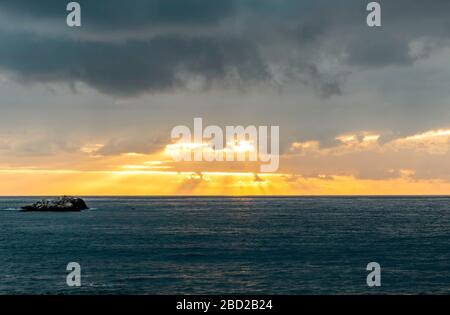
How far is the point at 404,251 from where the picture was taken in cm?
8581

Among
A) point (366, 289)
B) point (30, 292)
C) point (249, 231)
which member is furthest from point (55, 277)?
point (249, 231)

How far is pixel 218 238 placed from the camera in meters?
106

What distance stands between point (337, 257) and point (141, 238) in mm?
45518

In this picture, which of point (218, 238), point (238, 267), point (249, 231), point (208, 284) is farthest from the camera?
point (249, 231)

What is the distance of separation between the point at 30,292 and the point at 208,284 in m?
19.2

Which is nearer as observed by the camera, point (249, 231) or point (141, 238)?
point (141, 238)

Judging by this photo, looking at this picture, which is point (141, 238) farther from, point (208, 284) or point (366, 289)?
point (366, 289)

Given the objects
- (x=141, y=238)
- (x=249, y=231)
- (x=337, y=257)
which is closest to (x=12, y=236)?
(x=141, y=238)

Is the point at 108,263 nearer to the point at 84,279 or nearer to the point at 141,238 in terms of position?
the point at 84,279

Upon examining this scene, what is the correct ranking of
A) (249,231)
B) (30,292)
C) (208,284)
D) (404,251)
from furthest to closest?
(249,231), (404,251), (208,284), (30,292)
